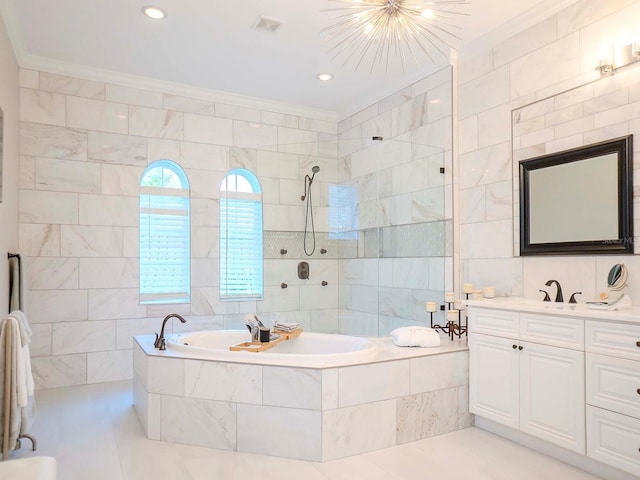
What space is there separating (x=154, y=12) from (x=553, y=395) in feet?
11.8

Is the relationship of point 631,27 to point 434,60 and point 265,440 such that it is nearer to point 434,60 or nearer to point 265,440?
point 434,60

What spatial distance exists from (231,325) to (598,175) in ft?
10.2

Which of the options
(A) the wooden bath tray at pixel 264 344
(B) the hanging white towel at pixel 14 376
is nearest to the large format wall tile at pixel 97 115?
(B) the hanging white towel at pixel 14 376

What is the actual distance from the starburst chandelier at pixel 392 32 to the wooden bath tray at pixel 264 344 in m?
2.10

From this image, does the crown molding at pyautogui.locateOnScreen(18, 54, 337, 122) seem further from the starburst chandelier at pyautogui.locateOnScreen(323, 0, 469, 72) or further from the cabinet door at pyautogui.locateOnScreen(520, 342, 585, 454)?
the cabinet door at pyautogui.locateOnScreen(520, 342, 585, 454)

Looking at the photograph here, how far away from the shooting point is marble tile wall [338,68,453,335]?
3859mm

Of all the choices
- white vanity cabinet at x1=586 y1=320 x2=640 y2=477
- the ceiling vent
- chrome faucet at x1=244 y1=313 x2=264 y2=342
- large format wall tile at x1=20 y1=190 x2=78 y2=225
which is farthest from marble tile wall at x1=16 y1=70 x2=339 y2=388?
white vanity cabinet at x1=586 y1=320 x2=640 y2=477

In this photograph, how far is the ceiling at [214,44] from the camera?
3262 mm

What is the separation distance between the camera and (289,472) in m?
2.54

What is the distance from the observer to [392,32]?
11.6ft

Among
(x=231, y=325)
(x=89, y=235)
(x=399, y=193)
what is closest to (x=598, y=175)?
(x=399, y=193)

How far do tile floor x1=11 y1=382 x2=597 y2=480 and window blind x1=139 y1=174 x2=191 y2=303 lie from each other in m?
1.62

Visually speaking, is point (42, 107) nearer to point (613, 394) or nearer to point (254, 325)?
point (254, 325)

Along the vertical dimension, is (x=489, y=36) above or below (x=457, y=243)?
above
